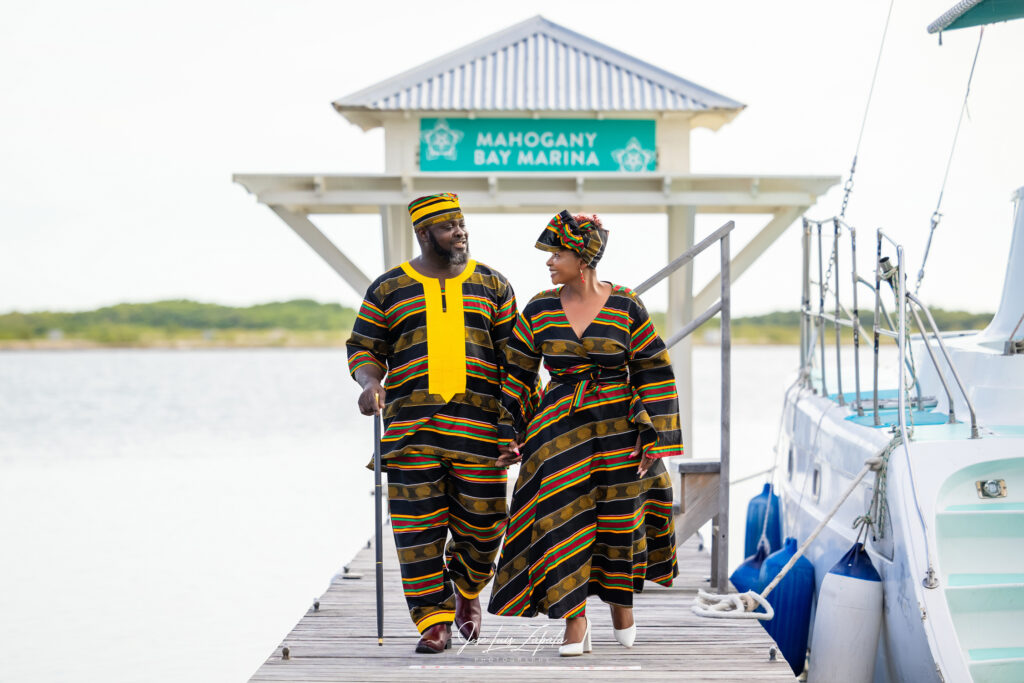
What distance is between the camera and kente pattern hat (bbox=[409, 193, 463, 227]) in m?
3.56

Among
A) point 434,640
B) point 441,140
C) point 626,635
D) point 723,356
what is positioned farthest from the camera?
point 441,140

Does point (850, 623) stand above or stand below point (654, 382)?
below

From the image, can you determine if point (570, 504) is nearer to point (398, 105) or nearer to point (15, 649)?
point (398, 105)

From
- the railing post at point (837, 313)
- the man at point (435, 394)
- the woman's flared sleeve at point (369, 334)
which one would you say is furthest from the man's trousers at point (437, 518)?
the railing post at point (837, 313)

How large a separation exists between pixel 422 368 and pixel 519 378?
329mm

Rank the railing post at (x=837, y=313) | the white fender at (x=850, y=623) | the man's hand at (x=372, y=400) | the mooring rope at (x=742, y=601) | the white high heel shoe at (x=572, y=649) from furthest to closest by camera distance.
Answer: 1. the railing post at (x=837, y=313)
2. the white fender at (x=850, y=623)
3. the mooring rope at (x=742, y=601)
4. the white high heel shoe at (x=572, y=649)
5. the man's hand at (x=372, y=400)

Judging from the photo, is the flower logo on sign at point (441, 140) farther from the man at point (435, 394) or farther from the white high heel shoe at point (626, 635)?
the white high heel shoe at point (626, 635)

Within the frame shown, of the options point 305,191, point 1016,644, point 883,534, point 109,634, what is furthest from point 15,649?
point 1016,644

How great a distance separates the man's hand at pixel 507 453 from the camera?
12.0 ft

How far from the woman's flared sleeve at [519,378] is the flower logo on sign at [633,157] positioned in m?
4.29

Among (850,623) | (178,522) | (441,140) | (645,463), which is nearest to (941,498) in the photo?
(850,623)

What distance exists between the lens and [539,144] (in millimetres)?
7664

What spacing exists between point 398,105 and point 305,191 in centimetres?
94

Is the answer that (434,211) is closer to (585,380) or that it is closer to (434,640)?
(585,380)
